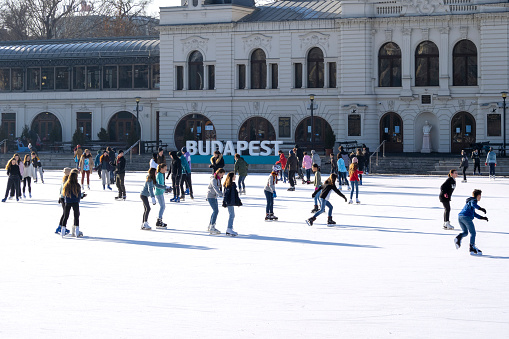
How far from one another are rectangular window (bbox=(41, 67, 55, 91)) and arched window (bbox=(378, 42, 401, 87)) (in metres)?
24.4

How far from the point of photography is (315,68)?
5628cm

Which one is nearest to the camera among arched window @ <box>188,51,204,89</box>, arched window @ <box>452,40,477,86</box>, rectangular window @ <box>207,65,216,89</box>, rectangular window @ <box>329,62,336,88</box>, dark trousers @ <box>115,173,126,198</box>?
dark trousers @ <box>115,173,126,198</box>

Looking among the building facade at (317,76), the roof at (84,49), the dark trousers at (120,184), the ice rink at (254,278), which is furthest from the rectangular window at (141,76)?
Result: the ice rink at (254,278)

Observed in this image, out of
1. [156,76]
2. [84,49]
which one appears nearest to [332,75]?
[156,76]

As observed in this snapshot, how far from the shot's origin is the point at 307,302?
11945 mm

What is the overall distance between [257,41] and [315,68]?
14.0ft

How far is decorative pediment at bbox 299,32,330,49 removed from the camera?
5559 centimetres

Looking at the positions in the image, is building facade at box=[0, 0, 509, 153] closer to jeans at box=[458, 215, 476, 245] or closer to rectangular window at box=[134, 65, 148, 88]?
rectangular window at box=[134, 65, 148, 88]

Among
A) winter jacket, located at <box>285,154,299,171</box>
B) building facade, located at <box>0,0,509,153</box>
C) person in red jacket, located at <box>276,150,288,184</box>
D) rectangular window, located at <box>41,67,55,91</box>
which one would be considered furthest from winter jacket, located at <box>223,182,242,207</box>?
rectangular window, located at <box>41,67,55,91</box>

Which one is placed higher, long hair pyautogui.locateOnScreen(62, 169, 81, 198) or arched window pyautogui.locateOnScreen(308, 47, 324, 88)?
arched window pyautogui.locateOnScreen(308, 47, 324, 88)

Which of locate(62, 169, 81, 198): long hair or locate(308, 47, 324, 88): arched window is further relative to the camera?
locate(308, 47, 324, 88): arched window

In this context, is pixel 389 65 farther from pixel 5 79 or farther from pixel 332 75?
pixel 5 79

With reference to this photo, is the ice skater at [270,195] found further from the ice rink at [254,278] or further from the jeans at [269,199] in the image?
the ice rink at [254,278]

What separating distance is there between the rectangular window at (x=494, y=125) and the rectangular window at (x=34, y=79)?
106ft
